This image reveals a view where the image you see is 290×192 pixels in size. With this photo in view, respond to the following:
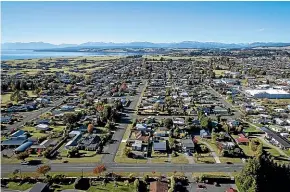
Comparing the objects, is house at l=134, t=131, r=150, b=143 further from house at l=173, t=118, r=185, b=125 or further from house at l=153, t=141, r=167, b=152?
house at l=173, t=118, r=185, b=125

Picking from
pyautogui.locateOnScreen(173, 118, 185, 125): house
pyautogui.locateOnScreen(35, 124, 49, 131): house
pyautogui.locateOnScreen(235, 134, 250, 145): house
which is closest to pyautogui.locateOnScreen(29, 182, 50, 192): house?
pyautogui.locateOnScreen(35, 124, 49, 131): house

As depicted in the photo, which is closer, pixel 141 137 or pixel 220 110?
pixel 141 137

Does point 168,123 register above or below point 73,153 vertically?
above

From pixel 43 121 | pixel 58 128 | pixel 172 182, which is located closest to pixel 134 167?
pixel 172 182

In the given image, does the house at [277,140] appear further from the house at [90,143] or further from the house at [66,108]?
the house at [66,108]

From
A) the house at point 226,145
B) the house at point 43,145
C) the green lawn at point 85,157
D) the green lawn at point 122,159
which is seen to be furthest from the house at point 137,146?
the house at point 43,145

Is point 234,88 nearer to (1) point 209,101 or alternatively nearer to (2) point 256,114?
(1) point 209,101

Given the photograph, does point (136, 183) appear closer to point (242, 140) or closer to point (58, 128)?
point (242, 140)

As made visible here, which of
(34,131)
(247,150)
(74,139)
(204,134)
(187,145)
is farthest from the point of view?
(34,131)
